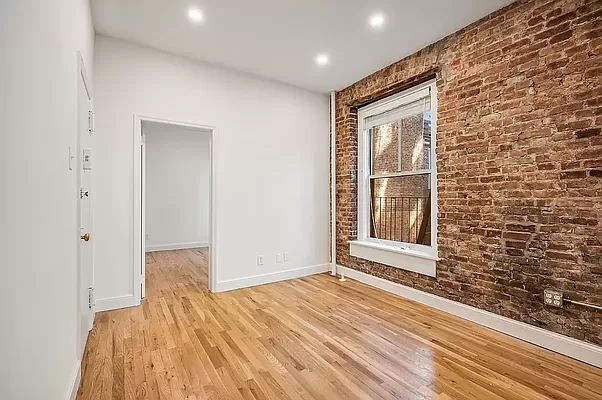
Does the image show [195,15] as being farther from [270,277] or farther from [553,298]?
[553,298]

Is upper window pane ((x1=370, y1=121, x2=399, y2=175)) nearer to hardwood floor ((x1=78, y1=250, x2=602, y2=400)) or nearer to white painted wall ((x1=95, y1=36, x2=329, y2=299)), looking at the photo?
white painted wall ((x1=95, y1=36, x2=329, y2=299))

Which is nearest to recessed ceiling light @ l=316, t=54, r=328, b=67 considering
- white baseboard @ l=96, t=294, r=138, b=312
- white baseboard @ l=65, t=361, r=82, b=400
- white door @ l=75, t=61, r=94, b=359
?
white door @ l=75, t=61, r=94, b=359

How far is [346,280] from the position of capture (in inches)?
179

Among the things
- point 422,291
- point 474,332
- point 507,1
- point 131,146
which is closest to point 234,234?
point 131,146

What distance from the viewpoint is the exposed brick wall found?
7.57 feet

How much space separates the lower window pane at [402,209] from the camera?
12.3ft

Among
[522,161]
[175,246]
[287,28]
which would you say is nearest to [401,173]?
[522,161]

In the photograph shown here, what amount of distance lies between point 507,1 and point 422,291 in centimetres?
300

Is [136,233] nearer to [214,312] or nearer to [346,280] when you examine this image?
[214,312]

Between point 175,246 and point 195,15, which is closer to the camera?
point 195,15

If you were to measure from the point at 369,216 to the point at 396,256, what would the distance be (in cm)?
94

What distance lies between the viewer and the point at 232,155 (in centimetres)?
410

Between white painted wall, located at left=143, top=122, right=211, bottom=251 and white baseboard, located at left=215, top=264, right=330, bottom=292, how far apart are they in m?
3.20

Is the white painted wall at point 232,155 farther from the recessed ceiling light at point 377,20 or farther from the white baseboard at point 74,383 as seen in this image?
the recessed ceiling light at point 377,20
